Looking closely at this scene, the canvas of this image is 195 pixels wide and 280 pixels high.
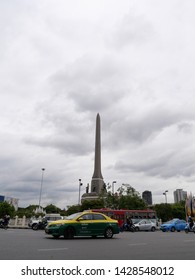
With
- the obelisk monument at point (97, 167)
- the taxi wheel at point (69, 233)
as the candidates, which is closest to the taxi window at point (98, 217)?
the taxi wheel at point (69, 233)

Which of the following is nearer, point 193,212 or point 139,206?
point 139,206

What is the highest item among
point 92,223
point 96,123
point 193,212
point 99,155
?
point 96,123

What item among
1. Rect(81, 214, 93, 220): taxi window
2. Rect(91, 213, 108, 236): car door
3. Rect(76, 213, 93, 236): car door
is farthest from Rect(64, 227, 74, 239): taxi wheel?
Rect(91, 213, 108, 236): car door

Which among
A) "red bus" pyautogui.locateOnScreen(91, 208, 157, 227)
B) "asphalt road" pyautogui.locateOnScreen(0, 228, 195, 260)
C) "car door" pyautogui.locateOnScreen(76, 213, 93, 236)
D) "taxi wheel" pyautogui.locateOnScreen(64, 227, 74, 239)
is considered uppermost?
"red bus" pyautogui.locateOnScreen(91, 208, 157, 227)

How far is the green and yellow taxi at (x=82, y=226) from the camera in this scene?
14.7 meters

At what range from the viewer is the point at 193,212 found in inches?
2504

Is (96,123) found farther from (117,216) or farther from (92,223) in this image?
(92,223)

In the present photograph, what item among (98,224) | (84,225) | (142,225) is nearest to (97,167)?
(142,225)

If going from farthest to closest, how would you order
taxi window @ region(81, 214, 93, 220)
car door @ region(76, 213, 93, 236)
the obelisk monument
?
the obelisk monument < taxi window @ region(81, 214, 93, 220) < car door @ region(76, 213, 93, 236)

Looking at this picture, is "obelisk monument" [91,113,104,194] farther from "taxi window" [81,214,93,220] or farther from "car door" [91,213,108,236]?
"taxi window" [81,214,93,220]

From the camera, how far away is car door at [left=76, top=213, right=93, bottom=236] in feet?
49.2

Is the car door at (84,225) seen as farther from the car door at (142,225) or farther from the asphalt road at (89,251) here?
the car door at (142,225)
